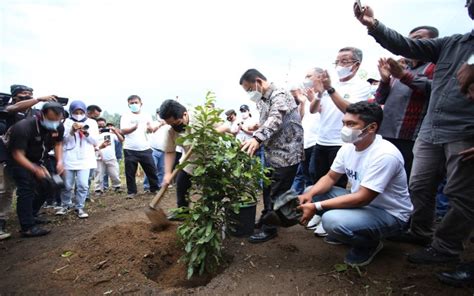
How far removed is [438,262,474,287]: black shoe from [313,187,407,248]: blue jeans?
19.3 inches

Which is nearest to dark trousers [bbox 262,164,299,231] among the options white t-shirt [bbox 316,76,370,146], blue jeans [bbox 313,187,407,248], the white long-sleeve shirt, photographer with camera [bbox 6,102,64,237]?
white t-shirt [bbox 316,76,370,146]

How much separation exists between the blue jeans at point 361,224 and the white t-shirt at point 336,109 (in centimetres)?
112

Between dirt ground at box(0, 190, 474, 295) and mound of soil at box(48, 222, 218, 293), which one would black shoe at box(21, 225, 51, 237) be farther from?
mound of soil at box(48, 222, 218, 293)

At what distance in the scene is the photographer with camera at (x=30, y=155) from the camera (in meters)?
4.08

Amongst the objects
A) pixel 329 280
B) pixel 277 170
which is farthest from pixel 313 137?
pixel 329 280

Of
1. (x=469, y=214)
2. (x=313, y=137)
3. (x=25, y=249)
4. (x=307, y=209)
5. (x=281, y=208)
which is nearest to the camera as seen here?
(x=469, y=214)

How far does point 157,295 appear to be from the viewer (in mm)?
2705

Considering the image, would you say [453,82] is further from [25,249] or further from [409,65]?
[25,249]

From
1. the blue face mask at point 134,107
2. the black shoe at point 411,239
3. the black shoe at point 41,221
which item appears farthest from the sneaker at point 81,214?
the black shoe at point 411,239

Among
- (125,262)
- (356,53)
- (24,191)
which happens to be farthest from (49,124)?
(356,53)

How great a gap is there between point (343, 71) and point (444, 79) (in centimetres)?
117

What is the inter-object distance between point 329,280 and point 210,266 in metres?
1.13

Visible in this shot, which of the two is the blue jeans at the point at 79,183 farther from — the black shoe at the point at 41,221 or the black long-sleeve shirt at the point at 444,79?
the black long-sleeve shirt at the point at 444,79

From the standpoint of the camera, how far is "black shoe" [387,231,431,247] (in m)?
3.11
